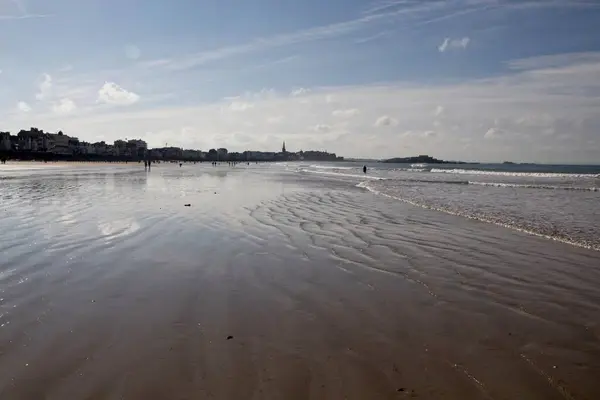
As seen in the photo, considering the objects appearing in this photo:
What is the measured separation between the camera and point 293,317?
17.7 feet

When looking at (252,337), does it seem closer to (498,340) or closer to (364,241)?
(498,340)

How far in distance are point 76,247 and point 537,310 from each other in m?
9.09

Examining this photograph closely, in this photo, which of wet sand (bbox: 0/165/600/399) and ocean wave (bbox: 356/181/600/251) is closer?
wet sand (bbox: 0/165/600/399)

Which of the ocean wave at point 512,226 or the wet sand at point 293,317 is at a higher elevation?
the ocean wave at point 512,226

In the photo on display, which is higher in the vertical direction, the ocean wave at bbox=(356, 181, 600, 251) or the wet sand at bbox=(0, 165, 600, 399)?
the ocean wave at bbox=(356, 181, 600, 251)

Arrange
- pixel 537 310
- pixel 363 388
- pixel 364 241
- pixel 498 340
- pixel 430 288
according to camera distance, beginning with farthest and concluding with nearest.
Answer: pixel 364 241 < pixel 430 288 < pixel 537 310 < pixel 498 340 < pixel 363 388

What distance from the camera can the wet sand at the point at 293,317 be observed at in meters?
3.79

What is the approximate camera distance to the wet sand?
3789 mm

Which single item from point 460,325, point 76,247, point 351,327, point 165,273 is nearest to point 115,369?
point 351,327

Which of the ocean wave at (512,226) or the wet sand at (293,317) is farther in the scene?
the ocean wave at (512,226)

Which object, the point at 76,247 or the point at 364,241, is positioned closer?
the point at 76,247

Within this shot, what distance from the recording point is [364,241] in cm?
1062

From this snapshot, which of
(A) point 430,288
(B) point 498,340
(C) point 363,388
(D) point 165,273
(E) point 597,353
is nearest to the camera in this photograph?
(C) point 363,388

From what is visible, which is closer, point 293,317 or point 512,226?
point 293,317
